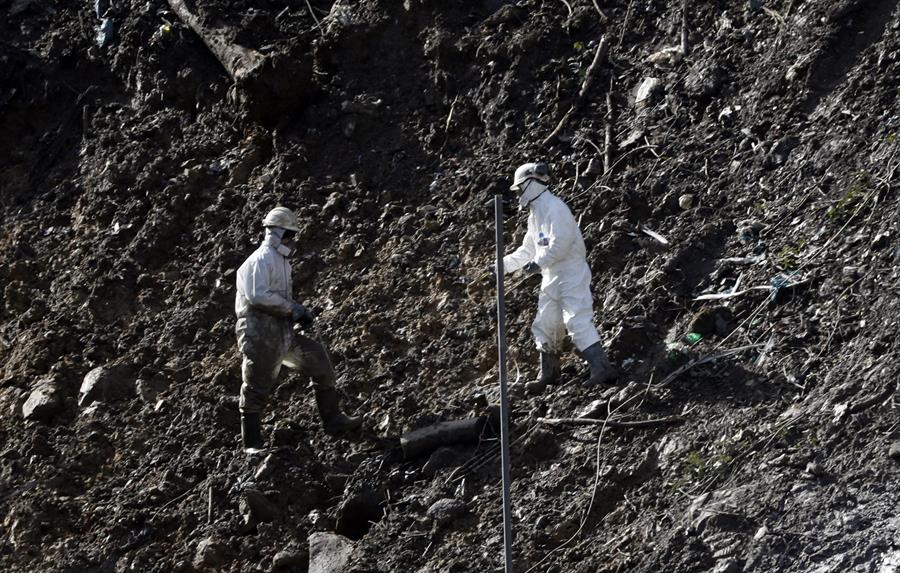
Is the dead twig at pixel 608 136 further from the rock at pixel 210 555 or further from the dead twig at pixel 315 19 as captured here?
the rock at pixel 210 555

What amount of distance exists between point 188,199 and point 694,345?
5.44m

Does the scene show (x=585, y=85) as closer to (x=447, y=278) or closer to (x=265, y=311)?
(x=447, y=278)

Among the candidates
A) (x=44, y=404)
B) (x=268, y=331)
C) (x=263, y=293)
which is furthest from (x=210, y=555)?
(x=44, y=404)

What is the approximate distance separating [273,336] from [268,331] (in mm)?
50

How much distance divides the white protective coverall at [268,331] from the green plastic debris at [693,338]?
8.38ft

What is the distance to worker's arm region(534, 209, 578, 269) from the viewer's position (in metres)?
10.9

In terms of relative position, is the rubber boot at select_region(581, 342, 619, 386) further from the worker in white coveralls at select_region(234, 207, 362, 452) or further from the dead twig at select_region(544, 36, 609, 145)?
the dead twig at select_region(544, 36, 609, 145)

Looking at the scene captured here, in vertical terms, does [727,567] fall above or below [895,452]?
below

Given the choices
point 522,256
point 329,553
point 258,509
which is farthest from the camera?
point 522,256

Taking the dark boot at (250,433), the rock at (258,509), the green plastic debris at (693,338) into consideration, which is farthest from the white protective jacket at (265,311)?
the green plastic debris at (693,338)

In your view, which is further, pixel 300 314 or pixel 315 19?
pixel 315 19

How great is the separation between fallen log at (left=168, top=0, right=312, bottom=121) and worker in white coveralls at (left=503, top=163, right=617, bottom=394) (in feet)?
12.6

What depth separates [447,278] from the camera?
12680 millimetres

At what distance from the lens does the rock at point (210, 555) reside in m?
11.0
